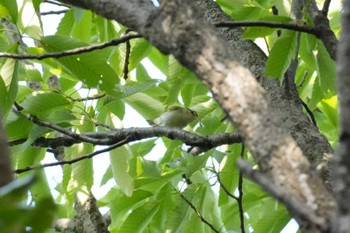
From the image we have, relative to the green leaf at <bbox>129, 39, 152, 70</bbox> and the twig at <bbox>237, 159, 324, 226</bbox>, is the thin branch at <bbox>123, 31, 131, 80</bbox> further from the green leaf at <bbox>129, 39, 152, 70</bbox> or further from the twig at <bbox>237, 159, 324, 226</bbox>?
the twig at <bbox>237, 159, 324, 226</bbox>

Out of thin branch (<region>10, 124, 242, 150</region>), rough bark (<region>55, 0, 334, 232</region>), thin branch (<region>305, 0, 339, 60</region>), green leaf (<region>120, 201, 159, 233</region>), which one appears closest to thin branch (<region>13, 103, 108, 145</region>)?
thin branch (<region>10, 124, 242, 150</region>)

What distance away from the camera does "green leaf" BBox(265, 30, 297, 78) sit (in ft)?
6.33

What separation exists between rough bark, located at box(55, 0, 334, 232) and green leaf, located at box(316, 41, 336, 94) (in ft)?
3.73

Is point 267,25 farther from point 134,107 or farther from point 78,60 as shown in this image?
point 134,107

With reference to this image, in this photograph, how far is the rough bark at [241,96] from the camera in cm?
81

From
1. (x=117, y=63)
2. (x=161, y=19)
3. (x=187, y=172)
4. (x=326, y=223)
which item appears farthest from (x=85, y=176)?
(x=326, y=223)

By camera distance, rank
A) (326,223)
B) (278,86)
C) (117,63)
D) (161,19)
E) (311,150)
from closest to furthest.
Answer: (326,223) → (161,19) → (311,150) → (278,86) → (117,63)

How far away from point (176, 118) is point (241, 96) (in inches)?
96.2

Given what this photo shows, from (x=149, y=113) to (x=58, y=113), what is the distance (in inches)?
22.5

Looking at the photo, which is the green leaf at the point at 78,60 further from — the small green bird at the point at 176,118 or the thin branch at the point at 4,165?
the thin branch at the point at 4,165

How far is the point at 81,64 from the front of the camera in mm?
2098

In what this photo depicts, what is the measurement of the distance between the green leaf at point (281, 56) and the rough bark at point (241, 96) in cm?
90

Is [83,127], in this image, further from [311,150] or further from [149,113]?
[311,150]

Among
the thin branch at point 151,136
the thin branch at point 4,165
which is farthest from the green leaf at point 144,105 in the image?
the thin branch at point 4,165
